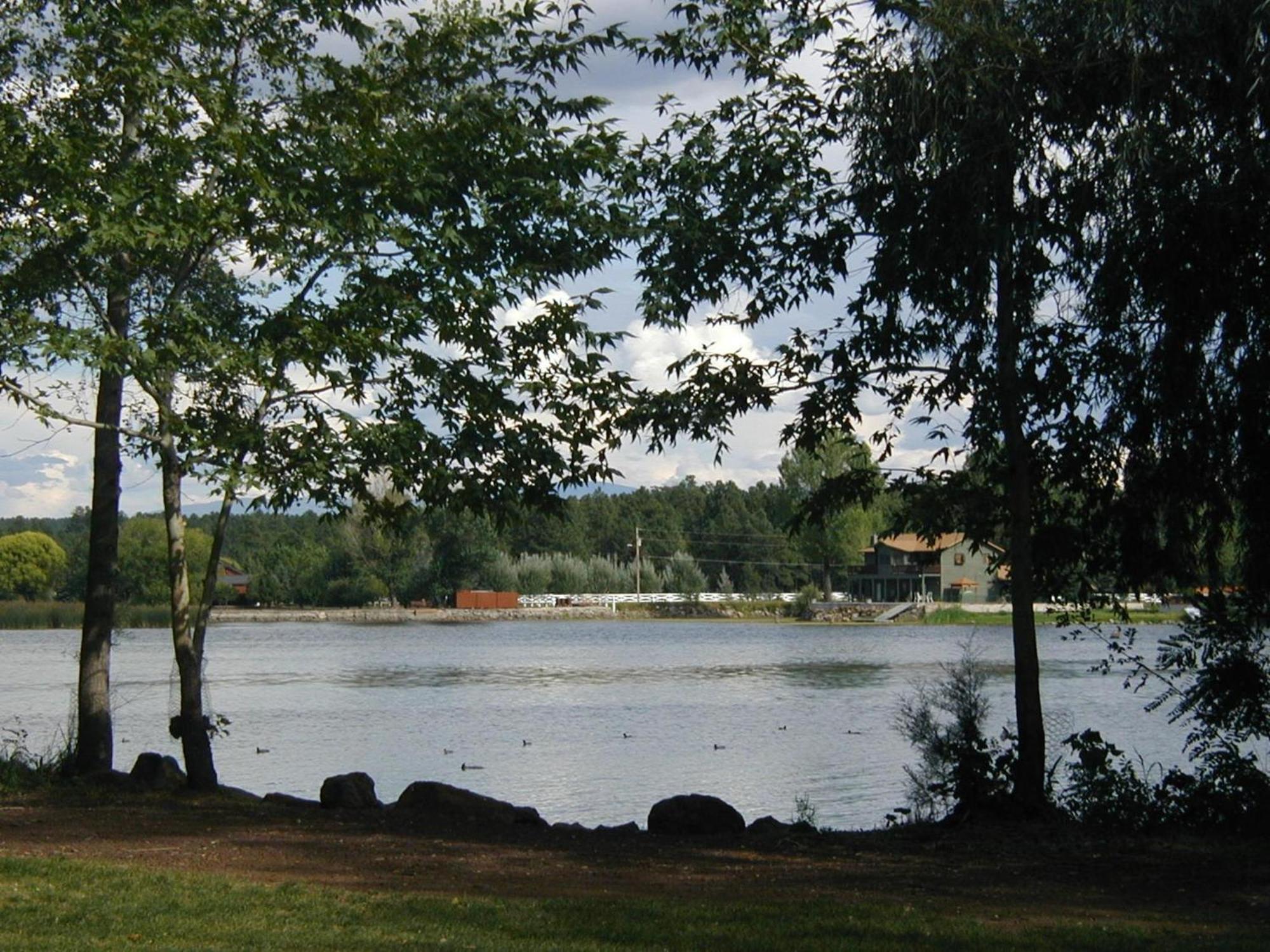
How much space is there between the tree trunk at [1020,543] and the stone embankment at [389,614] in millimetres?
76711

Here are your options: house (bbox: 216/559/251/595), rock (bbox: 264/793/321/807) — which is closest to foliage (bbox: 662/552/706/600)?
house (bbox: 216/559/251/595)

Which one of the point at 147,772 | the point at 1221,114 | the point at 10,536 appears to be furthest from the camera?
the point at 10,536

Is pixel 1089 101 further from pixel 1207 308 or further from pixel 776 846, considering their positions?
pixel 776 846

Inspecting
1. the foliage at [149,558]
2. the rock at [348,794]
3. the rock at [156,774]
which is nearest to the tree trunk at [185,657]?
the rock at [156,774]

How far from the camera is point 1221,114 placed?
10289 mm

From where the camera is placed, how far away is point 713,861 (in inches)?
417

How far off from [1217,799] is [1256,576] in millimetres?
1973

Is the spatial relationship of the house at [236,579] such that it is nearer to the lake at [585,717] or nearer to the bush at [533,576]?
the bush at [533,576]

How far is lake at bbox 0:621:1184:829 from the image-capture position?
1938 cm

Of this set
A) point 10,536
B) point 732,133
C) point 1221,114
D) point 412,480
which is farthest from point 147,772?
point 10,536

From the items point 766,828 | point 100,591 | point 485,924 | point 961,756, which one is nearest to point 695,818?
point 766,828

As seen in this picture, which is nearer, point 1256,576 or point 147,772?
point 1256,576

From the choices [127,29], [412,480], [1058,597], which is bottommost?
[1058,597]

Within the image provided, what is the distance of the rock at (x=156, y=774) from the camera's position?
1489 cm
